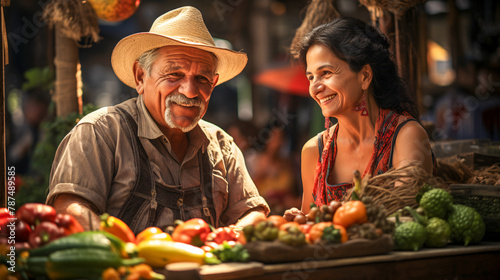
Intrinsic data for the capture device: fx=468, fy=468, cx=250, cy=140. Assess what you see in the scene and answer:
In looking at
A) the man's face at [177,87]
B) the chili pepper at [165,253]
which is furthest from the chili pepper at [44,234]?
the man's face at [177,87]

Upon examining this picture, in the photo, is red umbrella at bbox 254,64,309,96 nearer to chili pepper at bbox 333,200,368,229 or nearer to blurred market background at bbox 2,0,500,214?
blurred market background at bbox 2,0,500,214

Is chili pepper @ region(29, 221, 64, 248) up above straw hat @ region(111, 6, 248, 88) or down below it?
below

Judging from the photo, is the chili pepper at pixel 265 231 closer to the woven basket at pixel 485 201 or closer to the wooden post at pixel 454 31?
the woven basket at pixel 485 201

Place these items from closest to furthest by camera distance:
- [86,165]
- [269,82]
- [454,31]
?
1. [86,165]
2. [269,82]
3. [454,31]

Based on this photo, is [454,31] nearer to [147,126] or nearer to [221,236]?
[147,126]

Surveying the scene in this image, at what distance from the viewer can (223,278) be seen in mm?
1819

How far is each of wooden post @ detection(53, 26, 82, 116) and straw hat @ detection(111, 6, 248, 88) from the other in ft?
2.80

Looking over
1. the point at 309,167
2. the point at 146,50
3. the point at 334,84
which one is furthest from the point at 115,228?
the point at 309,167

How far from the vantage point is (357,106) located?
3.20m

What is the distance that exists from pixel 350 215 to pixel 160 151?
1.40m

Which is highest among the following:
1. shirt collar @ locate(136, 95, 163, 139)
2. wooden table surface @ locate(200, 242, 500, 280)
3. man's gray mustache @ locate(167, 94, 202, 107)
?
man's gray mustache @ locate(167, 94, 202, 107)

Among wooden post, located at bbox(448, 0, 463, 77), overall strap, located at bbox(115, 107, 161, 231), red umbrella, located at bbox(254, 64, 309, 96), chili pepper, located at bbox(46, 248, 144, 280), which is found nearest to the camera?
chili pepper, located at bbox(46, 248, 144, 280)

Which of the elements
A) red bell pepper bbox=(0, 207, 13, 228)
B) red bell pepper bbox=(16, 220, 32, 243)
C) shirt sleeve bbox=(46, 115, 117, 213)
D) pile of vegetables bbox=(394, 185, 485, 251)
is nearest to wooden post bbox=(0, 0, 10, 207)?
shirt sleeve bbox=(46, 115, 117, 213)

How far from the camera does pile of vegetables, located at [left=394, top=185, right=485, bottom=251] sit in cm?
226
